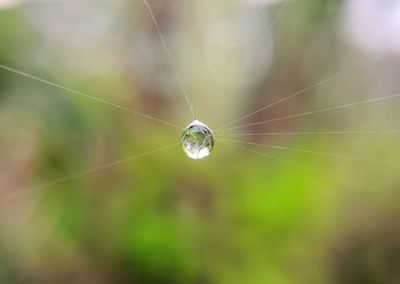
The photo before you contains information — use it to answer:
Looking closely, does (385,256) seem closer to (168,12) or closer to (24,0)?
(168,12)

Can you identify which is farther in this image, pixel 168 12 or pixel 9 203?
pixel 168 12

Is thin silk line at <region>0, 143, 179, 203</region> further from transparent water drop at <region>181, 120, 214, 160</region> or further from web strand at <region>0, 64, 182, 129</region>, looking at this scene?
transparent water drop at <region>181, 120, 214, 160</region>

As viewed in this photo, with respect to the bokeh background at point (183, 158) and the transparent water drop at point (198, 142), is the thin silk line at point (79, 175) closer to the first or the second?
the bokeh background at point (183, 158)

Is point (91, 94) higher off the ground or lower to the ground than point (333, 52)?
lower

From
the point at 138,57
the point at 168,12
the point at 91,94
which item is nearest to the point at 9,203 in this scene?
the point at 91,94

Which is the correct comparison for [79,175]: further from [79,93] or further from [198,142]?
[198,142]

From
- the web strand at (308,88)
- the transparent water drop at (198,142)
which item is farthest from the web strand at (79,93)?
the transparent water drop at (198,142)

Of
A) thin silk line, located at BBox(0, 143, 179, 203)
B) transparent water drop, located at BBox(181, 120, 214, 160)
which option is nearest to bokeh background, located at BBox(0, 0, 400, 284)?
thin silk line, located at BBox(0, 143, 179, 203)

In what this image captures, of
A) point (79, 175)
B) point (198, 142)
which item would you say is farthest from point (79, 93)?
point (198, 142)
